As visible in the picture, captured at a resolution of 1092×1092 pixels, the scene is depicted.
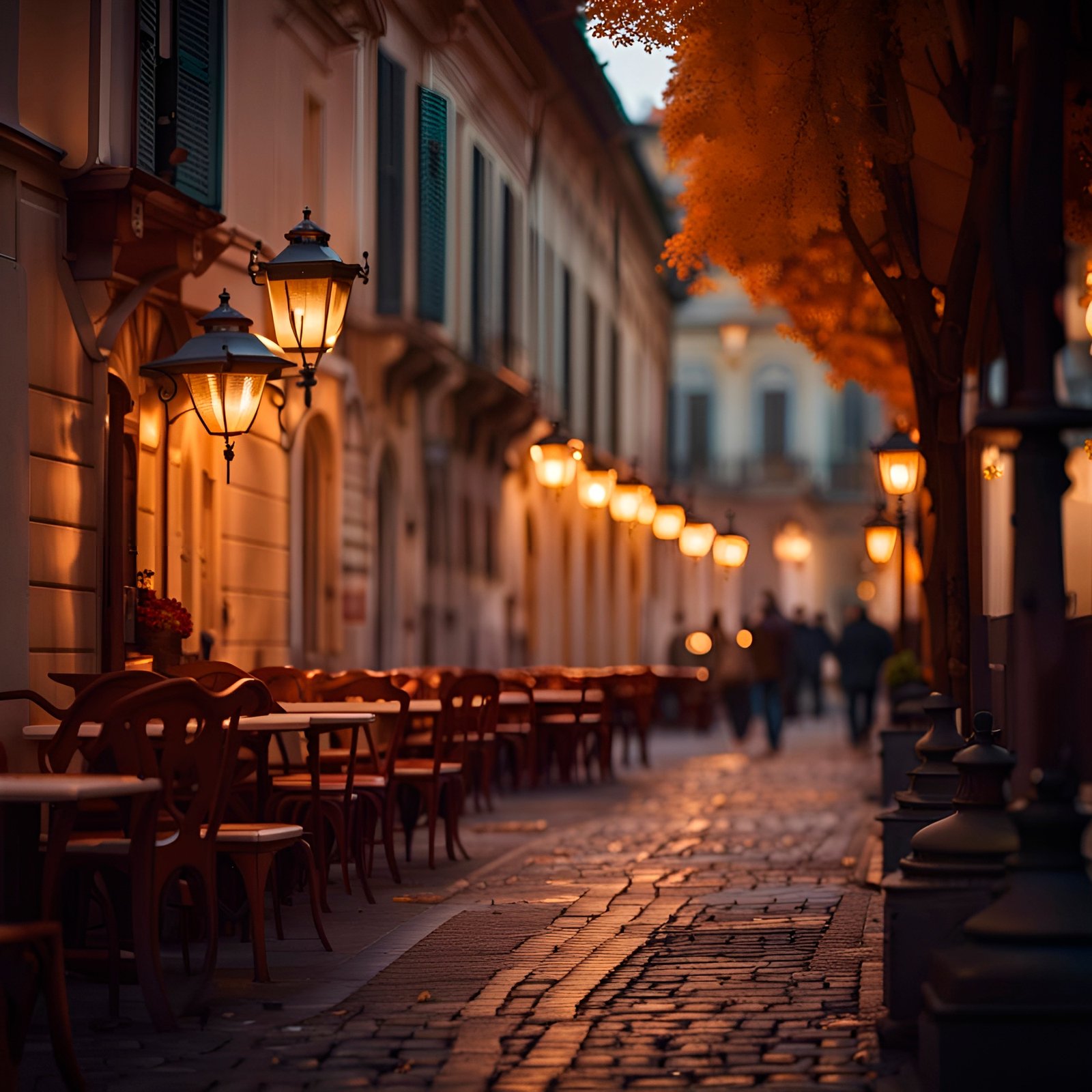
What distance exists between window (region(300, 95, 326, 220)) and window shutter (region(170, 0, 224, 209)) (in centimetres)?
308

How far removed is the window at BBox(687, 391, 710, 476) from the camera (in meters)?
64.7

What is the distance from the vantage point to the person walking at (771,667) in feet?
85.7

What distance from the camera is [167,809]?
24.4 feet

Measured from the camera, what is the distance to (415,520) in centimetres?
2308

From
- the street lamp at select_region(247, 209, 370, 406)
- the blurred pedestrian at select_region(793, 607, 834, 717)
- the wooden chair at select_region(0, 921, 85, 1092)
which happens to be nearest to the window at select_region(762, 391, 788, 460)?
the blurred pedestrian at select_region(793, 607, 834, 717)

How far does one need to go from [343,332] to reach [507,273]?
26.3 ft

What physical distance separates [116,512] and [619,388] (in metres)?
28.6

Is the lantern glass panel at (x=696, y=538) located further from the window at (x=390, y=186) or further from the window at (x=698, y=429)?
the window at (x=698, y=429)

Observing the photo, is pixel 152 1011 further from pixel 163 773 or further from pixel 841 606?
pixel 841 606

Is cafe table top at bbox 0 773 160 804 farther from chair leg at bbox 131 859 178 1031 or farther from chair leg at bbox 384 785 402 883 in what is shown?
chair leg at bbox 384 785 402 883

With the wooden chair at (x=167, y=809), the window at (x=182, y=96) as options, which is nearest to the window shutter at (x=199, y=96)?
the window at (x=182, y=96)

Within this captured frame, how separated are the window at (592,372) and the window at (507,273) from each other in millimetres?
8003

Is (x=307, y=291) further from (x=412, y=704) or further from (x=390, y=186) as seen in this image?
(x=390, y=186)

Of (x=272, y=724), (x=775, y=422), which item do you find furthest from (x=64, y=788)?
(x=775, y=422)
